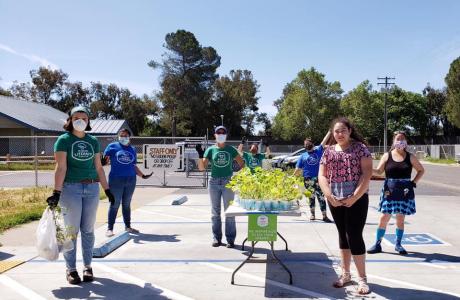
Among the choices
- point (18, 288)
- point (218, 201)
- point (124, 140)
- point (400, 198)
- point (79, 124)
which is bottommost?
point (18, 288)

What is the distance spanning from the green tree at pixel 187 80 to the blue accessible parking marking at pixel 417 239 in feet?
175

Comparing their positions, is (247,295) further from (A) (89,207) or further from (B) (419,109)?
(B) (419,109)

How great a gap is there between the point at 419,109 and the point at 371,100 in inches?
444

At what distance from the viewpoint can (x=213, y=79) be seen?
6297 cm

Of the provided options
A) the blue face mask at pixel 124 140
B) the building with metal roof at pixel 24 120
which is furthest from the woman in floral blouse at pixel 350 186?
the building with metal roof at pixel 24 120

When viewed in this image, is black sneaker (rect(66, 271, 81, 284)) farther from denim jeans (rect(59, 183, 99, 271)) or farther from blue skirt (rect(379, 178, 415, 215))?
blue skirt (rect(379, 178, 415, 215))

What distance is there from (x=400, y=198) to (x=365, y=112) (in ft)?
208

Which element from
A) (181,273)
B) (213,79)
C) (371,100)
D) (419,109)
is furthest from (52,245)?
(419,109)

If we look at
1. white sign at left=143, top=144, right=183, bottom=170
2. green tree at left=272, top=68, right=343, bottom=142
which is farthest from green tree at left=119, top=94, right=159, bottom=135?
white sign at left=143, top=144, right=183, bottom=170

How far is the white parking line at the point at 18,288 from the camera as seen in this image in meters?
5.01

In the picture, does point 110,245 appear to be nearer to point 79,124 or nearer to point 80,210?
point 80,210

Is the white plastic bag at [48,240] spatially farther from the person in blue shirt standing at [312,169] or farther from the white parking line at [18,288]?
the person in blue shirt standing at [312,169]

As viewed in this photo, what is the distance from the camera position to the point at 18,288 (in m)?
5.28

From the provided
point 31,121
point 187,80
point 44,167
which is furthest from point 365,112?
point 44,167
